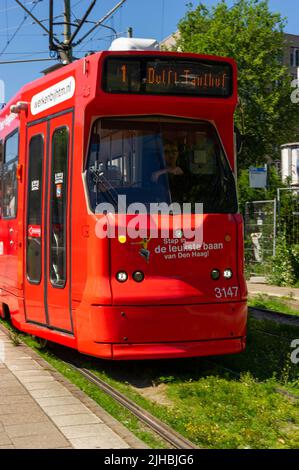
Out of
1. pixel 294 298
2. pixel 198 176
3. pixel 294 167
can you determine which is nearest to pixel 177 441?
pixel 198 176

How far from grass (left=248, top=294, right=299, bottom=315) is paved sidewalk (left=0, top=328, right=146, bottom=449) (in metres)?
6.77

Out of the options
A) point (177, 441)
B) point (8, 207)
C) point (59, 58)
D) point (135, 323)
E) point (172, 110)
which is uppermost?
point (59, 58)

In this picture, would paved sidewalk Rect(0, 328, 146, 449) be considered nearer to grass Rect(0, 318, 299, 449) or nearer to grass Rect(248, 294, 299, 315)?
grass Rect(0, 318, 299, 449)

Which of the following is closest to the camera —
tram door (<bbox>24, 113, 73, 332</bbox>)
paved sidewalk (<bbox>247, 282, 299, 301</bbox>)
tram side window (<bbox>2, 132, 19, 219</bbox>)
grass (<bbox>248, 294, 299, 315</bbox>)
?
tram door (<bbox>24, 113, 73, 332</bbox>)

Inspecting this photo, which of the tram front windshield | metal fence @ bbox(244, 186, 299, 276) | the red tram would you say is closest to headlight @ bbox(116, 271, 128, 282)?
the red tram

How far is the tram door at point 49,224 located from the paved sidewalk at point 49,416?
2.69 ft

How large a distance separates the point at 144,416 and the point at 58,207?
2.87m

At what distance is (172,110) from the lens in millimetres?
7500

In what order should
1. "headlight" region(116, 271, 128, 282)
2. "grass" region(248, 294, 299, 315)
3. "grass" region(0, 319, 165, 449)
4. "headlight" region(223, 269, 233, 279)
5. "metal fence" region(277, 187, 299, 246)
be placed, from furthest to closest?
1. "metal fence" region(277, 187, 299, 246)
2. "grass" region(248, 294, 299, 315)
3. "headlight" region(223, 269, 233, 279)
4. "headlight" region(116, 271, 128, 282)
5. "grass" region(0, 319, 165, 449)

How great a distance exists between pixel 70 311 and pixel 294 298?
27.6ft

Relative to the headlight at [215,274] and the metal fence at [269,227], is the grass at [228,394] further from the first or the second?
the metal fence at [269,227]

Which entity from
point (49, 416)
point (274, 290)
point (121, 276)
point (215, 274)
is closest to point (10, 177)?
point (121, 276)

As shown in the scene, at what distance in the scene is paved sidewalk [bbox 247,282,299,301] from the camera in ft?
51.3
